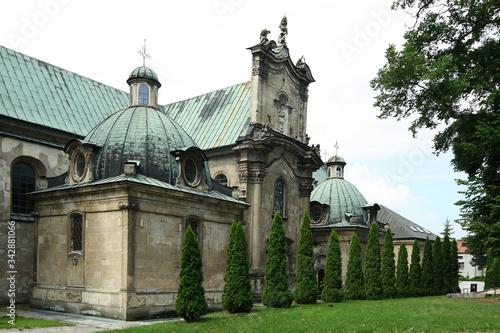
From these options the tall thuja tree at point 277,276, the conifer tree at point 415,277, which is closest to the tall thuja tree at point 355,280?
the conifer tree at point 415,277

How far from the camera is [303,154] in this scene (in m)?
35.6

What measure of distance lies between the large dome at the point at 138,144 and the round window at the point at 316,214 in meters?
18.8

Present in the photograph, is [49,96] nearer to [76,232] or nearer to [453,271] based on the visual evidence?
[76,232]

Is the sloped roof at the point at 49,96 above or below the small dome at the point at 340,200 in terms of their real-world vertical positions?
above

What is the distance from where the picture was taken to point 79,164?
82.5 ft

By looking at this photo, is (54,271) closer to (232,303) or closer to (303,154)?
(232,303)

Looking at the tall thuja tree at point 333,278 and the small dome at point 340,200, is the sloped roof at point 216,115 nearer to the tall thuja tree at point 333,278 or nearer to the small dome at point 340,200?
the tall thuja tree at point 333,278

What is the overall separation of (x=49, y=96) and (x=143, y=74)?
7.04 m

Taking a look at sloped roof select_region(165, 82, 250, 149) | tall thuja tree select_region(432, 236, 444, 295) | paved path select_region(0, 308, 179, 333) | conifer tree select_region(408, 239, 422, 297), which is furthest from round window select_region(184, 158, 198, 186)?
tall thuja tree select_region(432, 236, 444, 295)

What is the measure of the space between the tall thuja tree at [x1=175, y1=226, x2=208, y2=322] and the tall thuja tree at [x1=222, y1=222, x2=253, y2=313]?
2.37 meters

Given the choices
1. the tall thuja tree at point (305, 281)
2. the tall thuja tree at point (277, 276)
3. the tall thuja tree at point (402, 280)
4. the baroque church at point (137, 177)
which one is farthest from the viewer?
the tall thuja tree at point (402, 280)

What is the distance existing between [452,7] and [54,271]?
22340 mm

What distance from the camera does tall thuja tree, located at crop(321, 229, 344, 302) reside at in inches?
1174

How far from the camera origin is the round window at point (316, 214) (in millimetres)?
42575
